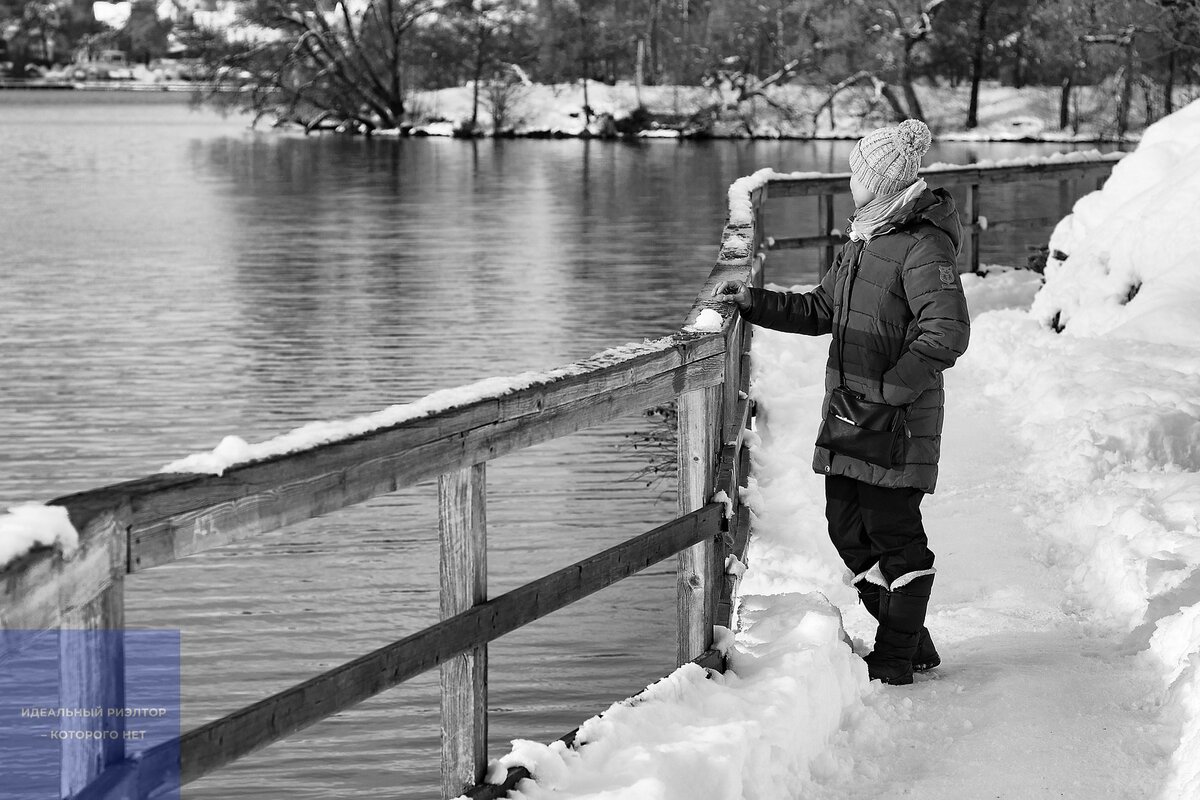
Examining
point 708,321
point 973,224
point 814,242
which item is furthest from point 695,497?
point 973,224

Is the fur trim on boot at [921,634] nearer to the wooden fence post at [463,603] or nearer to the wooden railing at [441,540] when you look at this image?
the wooden railing at [441,540]

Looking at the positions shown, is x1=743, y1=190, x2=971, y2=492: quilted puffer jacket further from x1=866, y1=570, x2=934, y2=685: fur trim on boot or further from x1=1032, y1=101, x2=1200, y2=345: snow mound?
x1=1032, y1=101, x2=1200, y2=345: snow mound

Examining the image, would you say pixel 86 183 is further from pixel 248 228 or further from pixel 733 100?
pixel 733 100

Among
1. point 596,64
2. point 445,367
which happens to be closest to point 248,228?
point 445,367

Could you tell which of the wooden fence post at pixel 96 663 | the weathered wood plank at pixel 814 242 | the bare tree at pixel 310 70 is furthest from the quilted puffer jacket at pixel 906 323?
the bare tree at pixel 310 70

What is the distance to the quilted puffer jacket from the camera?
4211 mm

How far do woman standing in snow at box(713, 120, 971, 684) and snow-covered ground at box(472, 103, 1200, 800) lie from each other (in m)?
0.20

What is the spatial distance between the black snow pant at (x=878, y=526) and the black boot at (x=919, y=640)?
0.19 ft

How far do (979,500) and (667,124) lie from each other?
198 ft

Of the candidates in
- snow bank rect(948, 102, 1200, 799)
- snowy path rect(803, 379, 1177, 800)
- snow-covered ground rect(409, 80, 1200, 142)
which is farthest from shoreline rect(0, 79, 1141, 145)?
snowy path rect(803, 379, 1177, 800)

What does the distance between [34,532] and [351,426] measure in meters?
0.88

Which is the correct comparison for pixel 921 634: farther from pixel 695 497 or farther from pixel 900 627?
pixel 695 497

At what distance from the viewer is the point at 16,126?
63062 mm

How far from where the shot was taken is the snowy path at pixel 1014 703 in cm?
397
